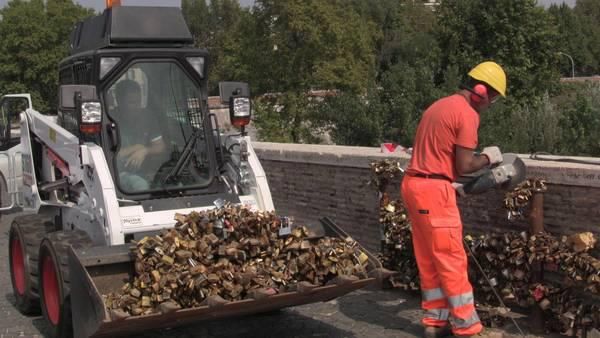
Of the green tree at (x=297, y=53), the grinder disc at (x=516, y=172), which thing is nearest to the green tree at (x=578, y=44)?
the green tree at (x=297, y=53)

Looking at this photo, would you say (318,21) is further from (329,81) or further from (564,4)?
(564,4)

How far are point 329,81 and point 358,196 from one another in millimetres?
9892

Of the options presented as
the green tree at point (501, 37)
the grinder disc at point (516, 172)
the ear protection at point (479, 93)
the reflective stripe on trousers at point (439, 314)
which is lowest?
the reflective stripe on trousers at point (439, 314)

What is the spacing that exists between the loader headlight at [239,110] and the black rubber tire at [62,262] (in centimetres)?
175

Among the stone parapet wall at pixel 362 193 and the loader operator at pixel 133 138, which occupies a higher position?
the loader operator at pixel 133 138

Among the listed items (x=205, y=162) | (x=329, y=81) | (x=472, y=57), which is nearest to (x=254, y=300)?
(x=205, y=162)

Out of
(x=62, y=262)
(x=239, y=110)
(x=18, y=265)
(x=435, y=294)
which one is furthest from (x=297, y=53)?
(x=435, y=294)

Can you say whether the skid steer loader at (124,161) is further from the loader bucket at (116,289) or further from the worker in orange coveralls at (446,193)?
the worker in orange coveralls at (446,193)

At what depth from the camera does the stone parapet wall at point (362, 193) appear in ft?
20.8

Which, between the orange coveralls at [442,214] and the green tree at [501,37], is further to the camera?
the green tree at [501,37]

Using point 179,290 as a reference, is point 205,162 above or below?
above

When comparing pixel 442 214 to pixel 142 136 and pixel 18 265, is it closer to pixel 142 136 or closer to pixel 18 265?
pixel 142 136

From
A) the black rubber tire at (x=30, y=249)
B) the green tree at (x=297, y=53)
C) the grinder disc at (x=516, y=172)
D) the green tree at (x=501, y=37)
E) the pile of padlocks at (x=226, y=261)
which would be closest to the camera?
the pile of padlocks at (x=226, y=261)

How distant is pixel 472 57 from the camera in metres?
22.1
